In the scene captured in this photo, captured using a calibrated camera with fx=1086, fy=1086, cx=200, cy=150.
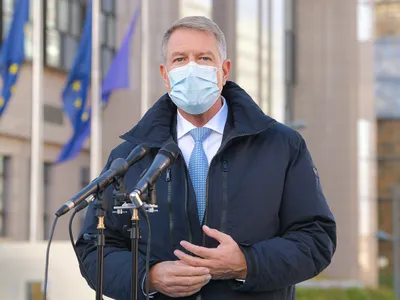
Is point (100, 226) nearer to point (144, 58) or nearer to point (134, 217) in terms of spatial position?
point (134, 217)

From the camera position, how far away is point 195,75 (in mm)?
4445

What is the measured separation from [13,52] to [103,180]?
11610 millimetres

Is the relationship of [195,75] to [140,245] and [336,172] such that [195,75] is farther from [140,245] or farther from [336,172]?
[336,172]

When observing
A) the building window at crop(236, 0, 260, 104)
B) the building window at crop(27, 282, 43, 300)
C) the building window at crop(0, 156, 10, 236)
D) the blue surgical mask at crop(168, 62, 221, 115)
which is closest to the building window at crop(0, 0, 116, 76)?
the building window at crop(0, 156, 10, 236)

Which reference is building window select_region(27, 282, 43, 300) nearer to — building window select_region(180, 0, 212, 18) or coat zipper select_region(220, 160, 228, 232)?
building window select_region(180, 0, 212, 18)

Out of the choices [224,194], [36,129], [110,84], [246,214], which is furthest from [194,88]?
[110,84]

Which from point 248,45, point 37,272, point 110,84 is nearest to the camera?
point 37,272

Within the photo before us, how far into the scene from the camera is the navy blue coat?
4281 millimetres

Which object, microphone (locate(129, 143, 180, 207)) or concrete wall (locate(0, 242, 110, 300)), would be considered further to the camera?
concrete wall (locate(0, 242, 110, 300))

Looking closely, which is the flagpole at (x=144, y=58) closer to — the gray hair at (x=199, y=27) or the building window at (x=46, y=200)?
the building window at (x=46, y=200)

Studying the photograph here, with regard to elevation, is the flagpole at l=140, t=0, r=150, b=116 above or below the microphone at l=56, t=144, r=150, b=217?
above

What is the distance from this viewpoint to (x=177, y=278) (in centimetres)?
414

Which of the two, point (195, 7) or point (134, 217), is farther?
point (195, 7)

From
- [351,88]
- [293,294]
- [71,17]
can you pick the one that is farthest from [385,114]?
[293,294]
